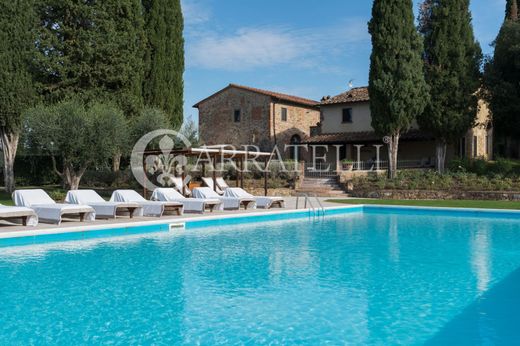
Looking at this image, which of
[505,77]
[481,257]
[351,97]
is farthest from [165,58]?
[481,257]

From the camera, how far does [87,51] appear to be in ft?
77.8

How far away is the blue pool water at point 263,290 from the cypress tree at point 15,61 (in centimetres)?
1404

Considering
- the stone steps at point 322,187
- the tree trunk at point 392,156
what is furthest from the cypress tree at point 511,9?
the stone steps at point 322,187

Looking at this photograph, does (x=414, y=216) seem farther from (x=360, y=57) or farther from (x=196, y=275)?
(x=360, y=57)

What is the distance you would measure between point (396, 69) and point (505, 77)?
6289 millimetres

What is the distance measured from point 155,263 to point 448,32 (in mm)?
23727

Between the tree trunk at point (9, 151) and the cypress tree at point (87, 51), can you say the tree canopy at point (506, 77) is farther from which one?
the tree trunk at point (9, 151)

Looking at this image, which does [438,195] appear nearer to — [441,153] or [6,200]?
[441,153]

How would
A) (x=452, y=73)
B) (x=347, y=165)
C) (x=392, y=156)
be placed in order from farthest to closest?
(x=347, y=165)
(x=452, y=73)
(x=392, y=156)

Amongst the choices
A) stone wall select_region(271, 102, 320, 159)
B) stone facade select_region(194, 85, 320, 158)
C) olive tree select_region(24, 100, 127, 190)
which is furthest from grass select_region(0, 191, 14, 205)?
stone wall select_region(271, 102, 320, 159)

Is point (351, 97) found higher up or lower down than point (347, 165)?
higher up

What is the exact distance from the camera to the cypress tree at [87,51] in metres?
23.5

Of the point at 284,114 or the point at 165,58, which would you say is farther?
the point at 284,114

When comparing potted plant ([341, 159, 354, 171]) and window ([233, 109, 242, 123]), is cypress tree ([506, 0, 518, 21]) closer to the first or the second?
potted plant ([341, 159, 354, 171])
